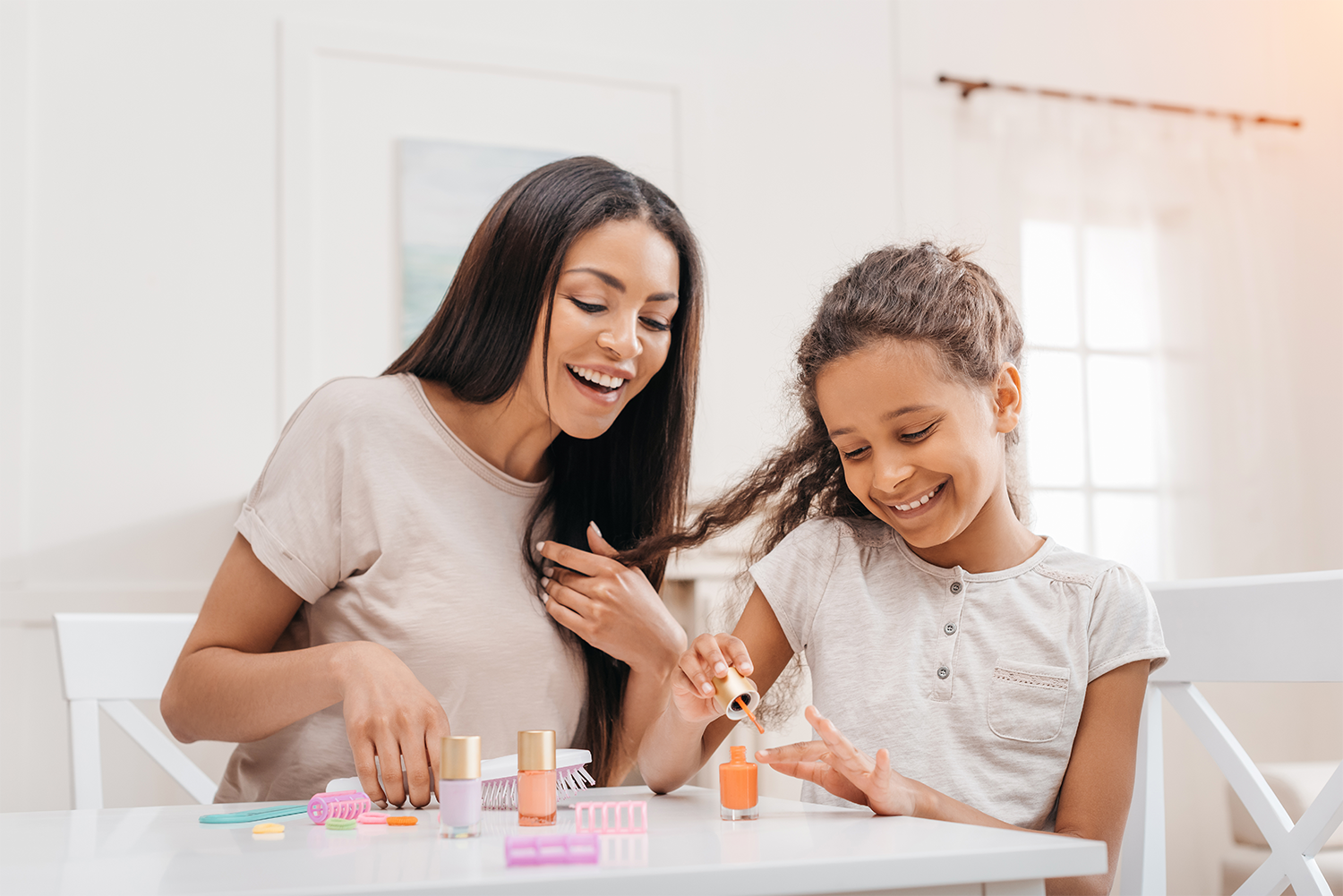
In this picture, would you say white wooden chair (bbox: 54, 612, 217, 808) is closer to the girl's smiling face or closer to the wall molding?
the girl's smiling face

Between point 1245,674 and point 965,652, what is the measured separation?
264 millimetres

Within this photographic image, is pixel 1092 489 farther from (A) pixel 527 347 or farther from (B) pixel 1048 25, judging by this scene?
(A) pixel 527 347

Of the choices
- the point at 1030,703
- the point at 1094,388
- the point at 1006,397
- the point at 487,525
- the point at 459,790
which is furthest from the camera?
the point at 1094,388

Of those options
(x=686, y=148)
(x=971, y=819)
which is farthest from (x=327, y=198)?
(x=971, y=819)

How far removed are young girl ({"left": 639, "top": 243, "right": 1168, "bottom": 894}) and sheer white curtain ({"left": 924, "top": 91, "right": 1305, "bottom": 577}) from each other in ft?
6.87

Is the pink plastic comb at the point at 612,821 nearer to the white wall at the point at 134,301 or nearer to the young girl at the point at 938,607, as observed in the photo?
the young girl at the point at 938,607

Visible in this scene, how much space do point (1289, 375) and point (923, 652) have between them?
2.83 metres

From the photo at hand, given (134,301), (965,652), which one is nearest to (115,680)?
(965,652)

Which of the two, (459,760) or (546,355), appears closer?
(459,760)

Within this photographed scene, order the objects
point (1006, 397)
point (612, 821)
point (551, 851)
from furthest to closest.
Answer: point (1006, 397)
point (612, 821)
point (551, 851)

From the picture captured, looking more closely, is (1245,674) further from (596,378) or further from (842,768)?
(596,378)

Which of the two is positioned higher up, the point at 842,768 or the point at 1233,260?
the point at 1233,260

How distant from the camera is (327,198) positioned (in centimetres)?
268

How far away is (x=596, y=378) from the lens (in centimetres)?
125
